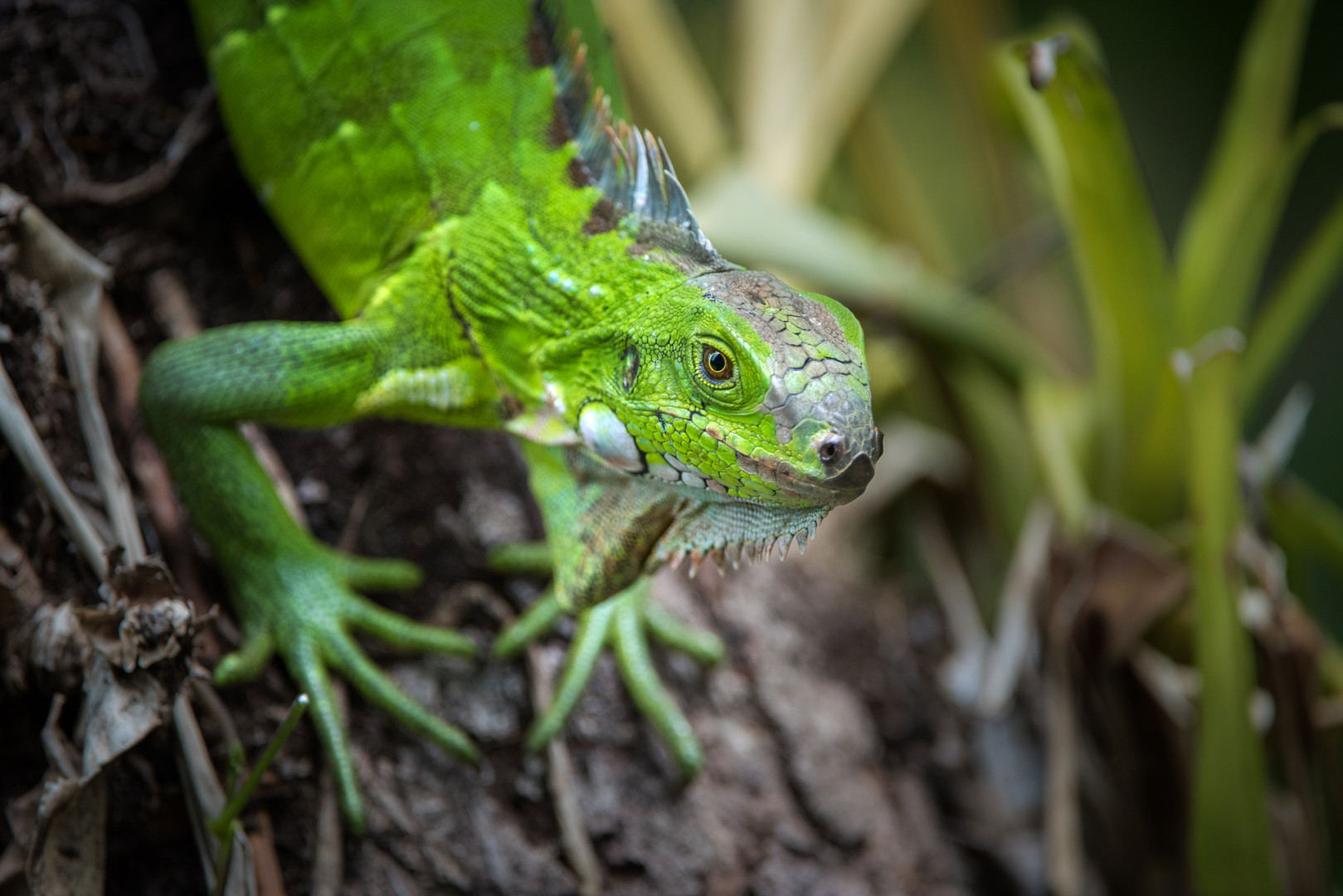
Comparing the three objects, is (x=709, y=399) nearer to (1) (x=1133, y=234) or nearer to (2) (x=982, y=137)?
(1) (x=1133, y=234)

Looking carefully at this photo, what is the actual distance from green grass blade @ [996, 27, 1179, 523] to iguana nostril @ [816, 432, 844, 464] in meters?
1.18

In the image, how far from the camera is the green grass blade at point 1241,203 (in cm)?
259

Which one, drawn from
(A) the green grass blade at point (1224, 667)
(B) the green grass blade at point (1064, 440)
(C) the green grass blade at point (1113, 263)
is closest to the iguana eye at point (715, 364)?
(C) the green grass blade at point (1113, 263)

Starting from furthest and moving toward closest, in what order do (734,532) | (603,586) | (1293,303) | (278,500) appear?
(1293,303) → (278,500) → (603,586) → (734,532)

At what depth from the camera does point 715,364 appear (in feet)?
4.67

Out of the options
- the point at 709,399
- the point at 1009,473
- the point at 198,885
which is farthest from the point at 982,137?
the point at 198,885

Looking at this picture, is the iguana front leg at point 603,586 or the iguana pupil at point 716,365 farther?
the iguana front leg at point 603,586

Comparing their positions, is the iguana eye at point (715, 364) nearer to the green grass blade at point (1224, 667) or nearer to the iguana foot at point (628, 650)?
the iguana foot at point (628, 650)

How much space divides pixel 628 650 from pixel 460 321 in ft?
3.08

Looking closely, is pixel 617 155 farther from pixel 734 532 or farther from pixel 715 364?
pixel 734 532

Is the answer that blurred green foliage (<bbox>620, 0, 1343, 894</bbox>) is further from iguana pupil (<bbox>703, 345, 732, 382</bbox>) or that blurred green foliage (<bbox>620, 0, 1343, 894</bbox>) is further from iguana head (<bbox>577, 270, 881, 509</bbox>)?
iguana pupil (<bbox>703, 345, 732, 382</bbox>)

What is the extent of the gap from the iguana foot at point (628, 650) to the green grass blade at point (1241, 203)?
67.7 inches

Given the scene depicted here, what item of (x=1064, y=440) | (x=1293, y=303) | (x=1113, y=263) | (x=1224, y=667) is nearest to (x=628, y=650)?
(x=1224, y=667)

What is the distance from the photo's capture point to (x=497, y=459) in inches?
93.2
